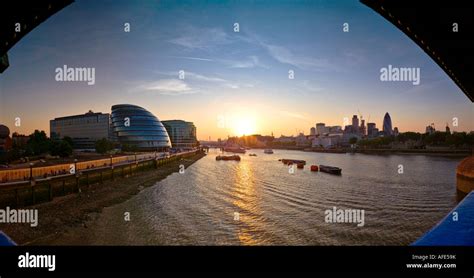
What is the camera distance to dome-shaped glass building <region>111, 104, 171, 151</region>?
99.4 meters

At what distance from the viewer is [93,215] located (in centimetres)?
1970

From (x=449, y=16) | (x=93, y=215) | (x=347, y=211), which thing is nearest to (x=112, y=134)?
(x=93, y=215)

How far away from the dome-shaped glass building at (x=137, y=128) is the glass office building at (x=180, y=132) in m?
60.0

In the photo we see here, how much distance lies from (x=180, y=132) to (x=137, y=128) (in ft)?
243

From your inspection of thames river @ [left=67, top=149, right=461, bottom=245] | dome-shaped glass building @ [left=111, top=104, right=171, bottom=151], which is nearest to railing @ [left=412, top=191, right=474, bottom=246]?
thames river @ [left=67, top=149, right=461, bottom=245]

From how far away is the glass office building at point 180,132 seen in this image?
17062cm

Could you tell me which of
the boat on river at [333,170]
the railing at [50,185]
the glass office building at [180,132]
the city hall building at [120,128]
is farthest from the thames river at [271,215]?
the glass office building at [180,132]

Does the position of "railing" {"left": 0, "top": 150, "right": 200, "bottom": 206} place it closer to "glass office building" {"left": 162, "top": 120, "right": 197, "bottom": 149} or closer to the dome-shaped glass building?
the dome-shaped glass building

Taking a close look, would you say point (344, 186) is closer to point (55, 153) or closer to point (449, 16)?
point (449, 16)

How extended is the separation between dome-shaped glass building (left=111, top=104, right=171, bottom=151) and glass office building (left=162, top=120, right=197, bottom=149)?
197ft

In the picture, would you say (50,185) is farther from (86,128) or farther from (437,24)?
(86,128)

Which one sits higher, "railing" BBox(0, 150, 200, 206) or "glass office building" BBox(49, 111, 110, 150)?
"glass office building" BBox(49, 111, 110, 150)

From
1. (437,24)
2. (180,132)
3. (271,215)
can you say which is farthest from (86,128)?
(437,24)
